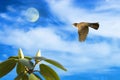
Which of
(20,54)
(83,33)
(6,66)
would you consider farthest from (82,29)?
(6,66)

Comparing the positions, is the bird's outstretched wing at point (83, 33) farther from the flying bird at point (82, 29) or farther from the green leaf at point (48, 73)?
the green leaf at point (48, 73)

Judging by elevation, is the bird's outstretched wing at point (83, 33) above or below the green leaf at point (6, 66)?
above

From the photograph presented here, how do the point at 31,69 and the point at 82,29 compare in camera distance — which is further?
the point at 82,29

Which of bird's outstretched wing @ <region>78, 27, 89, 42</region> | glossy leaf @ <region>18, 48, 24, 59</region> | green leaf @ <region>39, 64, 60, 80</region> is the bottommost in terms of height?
green leaf @ <region>39, 64, 60, 80</region>

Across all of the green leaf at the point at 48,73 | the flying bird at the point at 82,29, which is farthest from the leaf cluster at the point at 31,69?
the flying bird at the point at 82,29

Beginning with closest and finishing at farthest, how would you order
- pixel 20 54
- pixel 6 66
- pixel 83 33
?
pixel 6 66, pixel 20 54, pixel 83 33

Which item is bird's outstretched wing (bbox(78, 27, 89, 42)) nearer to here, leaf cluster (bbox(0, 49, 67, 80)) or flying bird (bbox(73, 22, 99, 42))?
flying bird (bbox(73, 22, 99, 42))

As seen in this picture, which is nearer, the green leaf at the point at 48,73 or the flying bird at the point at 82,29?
the green leaf at the point at 48,73

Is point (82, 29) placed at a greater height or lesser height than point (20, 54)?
greater

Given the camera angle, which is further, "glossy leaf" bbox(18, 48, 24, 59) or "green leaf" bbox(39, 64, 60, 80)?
"glossy leaf" bbox(18, 48, 24, 59)

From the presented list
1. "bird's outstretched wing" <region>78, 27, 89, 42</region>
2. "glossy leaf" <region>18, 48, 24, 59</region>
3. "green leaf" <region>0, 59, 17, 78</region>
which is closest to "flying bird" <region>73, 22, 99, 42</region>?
"bird's outstretched wing" <region>78, 27, 89, 42</region>

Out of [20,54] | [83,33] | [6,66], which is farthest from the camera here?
[83,33]

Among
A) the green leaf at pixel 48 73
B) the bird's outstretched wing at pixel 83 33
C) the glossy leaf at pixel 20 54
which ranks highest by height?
the bird's outstretched wing at pixel 83 33

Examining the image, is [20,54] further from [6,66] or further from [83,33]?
[83,33]
